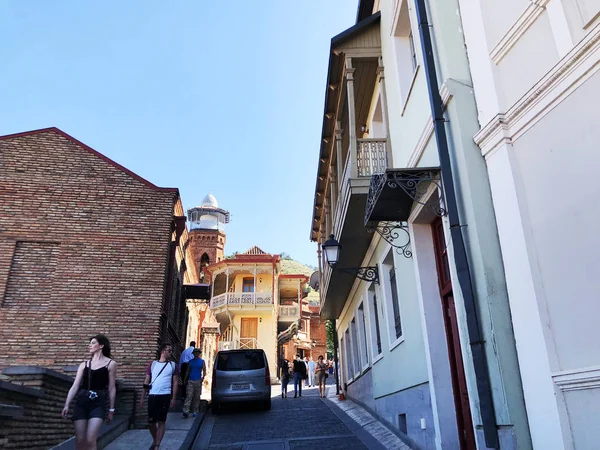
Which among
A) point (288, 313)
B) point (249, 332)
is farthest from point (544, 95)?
point (288, 313)

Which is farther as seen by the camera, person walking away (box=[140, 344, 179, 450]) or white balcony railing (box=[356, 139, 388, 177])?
white balcony railing (box=[356, 139, 388, 177])

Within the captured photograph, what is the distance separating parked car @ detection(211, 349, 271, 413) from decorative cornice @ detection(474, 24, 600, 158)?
1027cm

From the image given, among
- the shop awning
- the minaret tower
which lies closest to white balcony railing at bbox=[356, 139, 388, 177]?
the shop awning

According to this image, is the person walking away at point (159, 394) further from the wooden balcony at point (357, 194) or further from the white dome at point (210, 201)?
the white dome at point (210, 201)

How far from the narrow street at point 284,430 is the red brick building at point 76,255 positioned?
7.90 feet

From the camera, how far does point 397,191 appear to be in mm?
6379

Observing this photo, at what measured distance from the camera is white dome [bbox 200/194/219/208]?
51344mm

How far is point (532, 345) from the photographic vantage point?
429 centimetres

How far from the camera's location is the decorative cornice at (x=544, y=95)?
4.00m

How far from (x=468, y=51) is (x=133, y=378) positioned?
9.22 m

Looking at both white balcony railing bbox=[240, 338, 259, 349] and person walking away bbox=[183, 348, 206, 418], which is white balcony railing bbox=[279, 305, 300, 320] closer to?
white balcony railing bbox=[240, 338, 259, 349]

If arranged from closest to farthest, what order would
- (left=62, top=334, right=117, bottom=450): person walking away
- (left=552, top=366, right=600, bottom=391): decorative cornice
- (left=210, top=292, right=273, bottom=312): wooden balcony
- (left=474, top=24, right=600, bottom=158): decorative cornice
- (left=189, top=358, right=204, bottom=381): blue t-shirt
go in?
(left=552, top=366, right=600, bottom=391): decorative cornice → (left=474, top=24, right=600, bottom=158): decorative cornice → (left=62, top=334, right=117, bottom=450): person walking away → (left=189, top=358, right=204, bottom=381): blue t-shirt → (left=210, top=292, right=273, bottom=312): wooden balcony

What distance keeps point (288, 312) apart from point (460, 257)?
32927 millimetres

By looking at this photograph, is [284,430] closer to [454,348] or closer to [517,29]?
[454,348]
